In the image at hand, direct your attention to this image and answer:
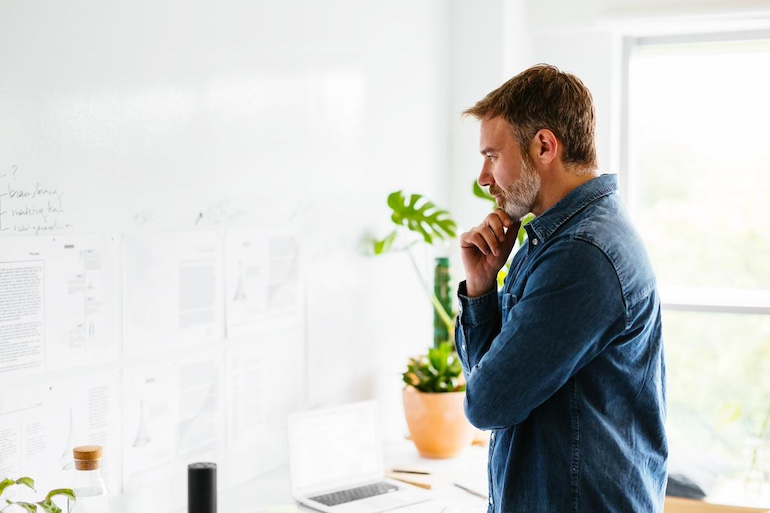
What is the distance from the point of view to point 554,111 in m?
1.41

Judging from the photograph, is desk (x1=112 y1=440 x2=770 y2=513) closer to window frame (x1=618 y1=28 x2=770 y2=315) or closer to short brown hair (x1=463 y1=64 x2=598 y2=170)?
window frame (x1=618 y1=28 x2=770 y2=315)

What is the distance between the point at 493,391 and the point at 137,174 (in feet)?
2.59

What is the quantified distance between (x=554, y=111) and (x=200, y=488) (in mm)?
911

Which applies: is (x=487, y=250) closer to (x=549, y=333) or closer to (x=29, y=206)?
(x=549, y=333)

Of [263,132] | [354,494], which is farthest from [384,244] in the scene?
[354,494]

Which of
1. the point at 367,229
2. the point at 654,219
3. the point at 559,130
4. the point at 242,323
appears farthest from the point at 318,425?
the point at 654,219

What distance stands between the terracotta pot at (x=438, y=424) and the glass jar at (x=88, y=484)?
1.05 metres

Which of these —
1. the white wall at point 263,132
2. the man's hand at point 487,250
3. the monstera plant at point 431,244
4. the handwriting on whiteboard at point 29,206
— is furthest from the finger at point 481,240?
the monstera plant at point 431,244

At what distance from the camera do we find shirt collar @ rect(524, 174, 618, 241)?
4.55 ft

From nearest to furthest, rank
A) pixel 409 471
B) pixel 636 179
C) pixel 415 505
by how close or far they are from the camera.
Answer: pixel 415 505
pixel 409 471
pixel 636 179

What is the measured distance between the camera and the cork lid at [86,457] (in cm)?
138

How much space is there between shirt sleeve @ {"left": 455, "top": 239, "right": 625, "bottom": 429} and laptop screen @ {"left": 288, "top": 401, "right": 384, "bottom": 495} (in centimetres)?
74

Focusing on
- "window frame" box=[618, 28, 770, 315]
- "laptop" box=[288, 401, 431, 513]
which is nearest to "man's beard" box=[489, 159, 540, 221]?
"laptop" box=[288, 401, 431, 513]

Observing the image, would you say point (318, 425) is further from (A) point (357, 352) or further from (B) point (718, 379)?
(B) point (718, 379)
